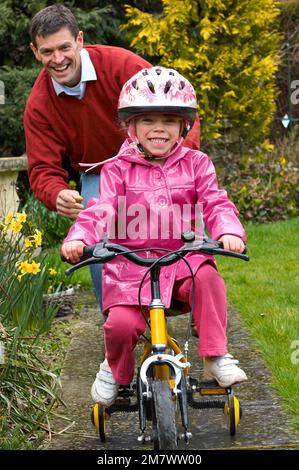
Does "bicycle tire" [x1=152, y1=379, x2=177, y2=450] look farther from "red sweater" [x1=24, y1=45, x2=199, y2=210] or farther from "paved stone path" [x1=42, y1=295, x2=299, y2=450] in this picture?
"red sweater" [x1=24, y1=45, x2=199, y2=210]

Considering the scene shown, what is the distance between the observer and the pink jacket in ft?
12.0

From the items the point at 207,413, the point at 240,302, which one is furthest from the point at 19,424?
the point at 240,302

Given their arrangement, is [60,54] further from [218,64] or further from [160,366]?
[218,64]

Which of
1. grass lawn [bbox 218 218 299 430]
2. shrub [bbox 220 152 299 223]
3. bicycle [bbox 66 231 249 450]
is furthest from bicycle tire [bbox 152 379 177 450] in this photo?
shrub [bbox 220 152 299 223]

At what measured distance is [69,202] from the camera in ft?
13.2

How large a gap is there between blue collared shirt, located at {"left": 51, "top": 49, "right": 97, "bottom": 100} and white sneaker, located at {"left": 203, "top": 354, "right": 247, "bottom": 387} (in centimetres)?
175

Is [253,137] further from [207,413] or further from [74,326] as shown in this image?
[207,413]

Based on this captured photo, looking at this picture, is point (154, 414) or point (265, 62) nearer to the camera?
point (154, 414)

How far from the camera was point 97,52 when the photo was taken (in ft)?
16.0

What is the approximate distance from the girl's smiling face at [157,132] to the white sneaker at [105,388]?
859mm

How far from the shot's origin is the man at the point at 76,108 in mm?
4664

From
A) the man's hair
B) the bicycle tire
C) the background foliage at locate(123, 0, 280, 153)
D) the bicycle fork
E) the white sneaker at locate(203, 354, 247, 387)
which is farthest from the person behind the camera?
the background foliage at locate(123, 0, 280, 153)

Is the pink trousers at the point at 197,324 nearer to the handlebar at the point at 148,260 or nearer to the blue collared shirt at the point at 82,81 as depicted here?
the handlebar at the point at 148,260

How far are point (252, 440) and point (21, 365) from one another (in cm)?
105
